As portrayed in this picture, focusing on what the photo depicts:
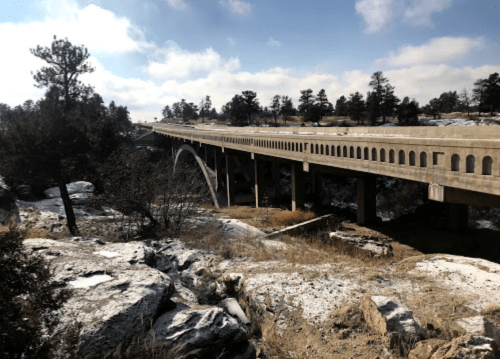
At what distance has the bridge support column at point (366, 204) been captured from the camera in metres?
16.9

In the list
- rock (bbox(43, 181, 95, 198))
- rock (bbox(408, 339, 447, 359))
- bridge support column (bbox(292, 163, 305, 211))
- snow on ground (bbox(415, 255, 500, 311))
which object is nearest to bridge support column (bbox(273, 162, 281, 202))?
bridge support column (bbox(292, 163, 305, 211))

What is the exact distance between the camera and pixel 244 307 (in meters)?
7.05

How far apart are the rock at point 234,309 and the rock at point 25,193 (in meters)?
22.4

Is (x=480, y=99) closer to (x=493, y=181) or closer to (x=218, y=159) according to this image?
(x=218, y=159)

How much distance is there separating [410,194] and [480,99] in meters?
46.7

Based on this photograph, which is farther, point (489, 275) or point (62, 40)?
point (62, 40)

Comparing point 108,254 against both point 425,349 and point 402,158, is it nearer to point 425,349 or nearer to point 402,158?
point 425,349

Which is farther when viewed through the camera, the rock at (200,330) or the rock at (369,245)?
the rock at (369,245)

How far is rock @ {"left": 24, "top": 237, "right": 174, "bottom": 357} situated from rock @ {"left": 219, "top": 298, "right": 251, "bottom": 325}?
1.76 m

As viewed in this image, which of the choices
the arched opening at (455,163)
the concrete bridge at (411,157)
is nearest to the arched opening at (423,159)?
the concrete bridge at (411,157)

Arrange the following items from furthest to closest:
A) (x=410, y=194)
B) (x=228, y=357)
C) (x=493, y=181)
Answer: (x=410, y=194)
(x=493, y=181)
(x=228, y=357)

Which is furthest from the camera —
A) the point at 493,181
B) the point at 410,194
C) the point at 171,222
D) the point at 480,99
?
the point at 480,99

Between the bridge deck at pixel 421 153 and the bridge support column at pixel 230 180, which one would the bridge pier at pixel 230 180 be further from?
the bridge deck at pixel 421 153

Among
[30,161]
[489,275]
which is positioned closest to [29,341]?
[489,275]
